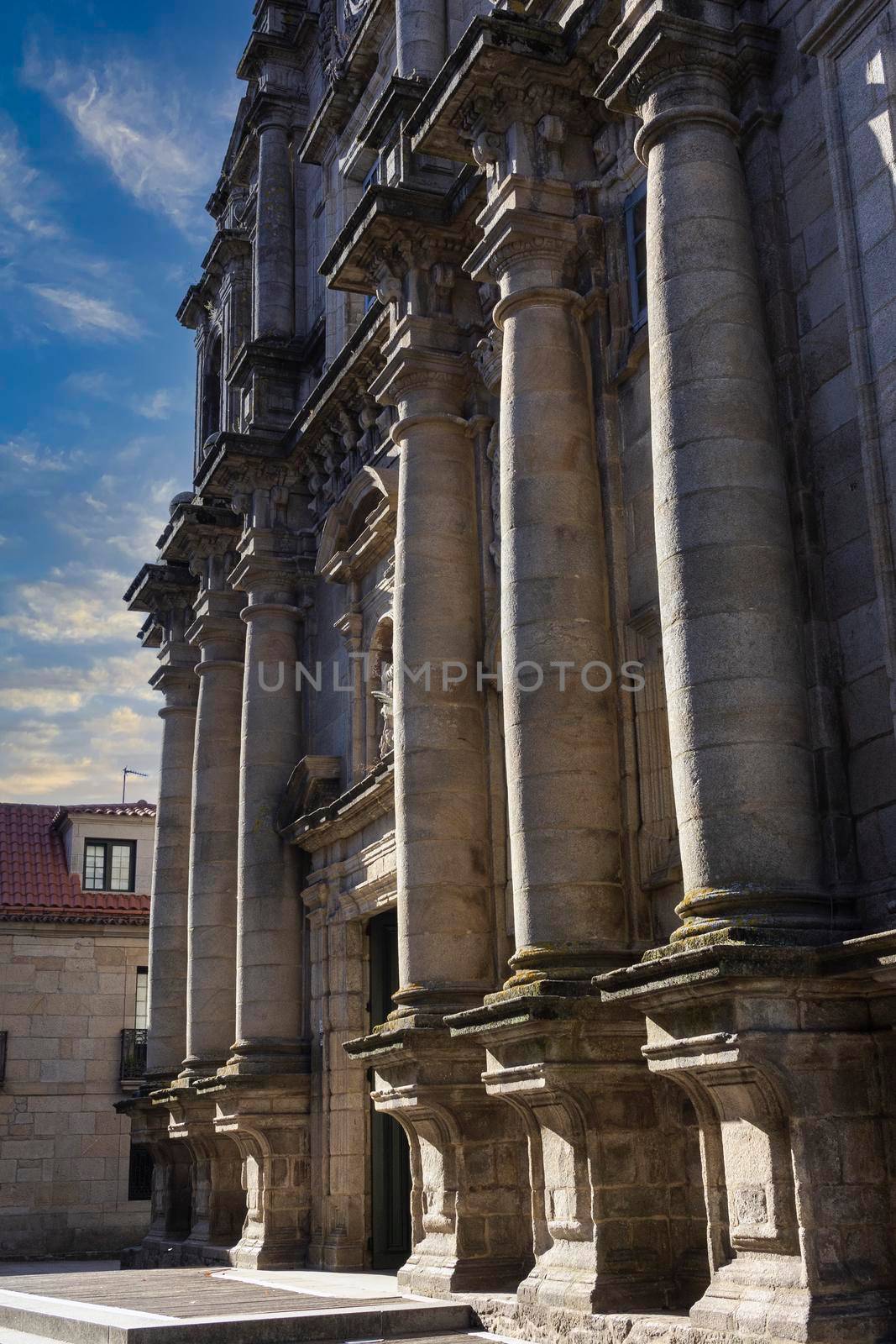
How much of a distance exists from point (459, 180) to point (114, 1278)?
1232 centimetres

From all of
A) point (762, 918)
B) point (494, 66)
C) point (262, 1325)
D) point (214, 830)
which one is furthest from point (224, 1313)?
point (214, 830)

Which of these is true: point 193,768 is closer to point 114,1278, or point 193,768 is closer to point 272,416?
point 272,416

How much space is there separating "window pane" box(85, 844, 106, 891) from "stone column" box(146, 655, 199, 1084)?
30.6 ft

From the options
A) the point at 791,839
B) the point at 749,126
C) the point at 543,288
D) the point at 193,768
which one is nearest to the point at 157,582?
the point at 193,768

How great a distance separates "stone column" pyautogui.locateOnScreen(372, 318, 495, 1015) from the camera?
46.3 feet

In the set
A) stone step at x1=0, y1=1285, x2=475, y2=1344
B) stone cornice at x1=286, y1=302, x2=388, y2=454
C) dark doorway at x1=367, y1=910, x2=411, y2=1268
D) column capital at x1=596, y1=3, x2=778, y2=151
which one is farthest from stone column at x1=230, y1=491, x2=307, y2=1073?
column capital at x1=596, y1=3, x2=778, y2=151

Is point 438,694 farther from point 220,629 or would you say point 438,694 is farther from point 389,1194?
point 220,629

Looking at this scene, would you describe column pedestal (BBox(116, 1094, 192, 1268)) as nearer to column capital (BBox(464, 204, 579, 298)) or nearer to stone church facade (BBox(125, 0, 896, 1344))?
stone church facade (BBox(125, 0, 896, 1344))

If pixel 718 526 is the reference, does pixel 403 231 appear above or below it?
above

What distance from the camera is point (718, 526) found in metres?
10.1

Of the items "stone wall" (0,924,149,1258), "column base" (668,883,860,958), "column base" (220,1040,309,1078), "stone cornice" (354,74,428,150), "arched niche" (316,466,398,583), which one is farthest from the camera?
"stone wall" (0,924,149,1258)

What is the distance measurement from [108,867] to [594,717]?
79.4 feet

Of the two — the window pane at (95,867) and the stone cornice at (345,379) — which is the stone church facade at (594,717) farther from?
the window pane at (95,867)

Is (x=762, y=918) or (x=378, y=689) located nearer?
(x=762, y=918)
